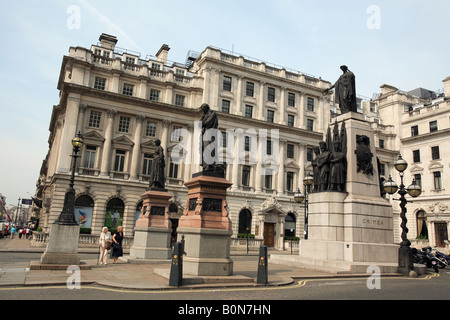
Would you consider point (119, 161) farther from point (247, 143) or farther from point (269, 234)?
point (269, 234)

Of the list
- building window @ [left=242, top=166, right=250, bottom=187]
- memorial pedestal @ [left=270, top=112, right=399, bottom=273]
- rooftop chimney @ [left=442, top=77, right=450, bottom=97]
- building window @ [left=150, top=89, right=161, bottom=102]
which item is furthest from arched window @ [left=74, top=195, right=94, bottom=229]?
rooftop chimney @ [left=442, top=77, right=450, bottom=97]

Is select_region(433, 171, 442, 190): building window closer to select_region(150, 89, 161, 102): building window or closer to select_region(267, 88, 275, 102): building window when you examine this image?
select_region(267, 88, 275, 102): building window

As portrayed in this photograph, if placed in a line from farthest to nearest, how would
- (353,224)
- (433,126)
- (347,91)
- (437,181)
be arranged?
(433,126) → (437,181) → (347,91) → (353,224)

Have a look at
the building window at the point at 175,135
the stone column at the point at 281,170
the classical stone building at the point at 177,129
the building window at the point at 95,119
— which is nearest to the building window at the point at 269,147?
the classical stone building at the point at 177,129

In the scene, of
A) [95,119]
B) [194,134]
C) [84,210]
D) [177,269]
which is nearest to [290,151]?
[194,134]

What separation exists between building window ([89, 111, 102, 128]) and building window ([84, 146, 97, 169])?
7.93 ft

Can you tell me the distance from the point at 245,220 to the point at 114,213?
15493mm

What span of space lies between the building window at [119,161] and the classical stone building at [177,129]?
111 mm

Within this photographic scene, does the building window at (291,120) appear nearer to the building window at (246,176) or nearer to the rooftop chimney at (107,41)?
the building window at (246,176)

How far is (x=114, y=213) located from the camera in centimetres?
3672

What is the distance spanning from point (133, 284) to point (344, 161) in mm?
10772

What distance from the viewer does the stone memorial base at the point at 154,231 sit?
17.1 m

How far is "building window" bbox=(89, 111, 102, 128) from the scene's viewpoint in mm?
37469
